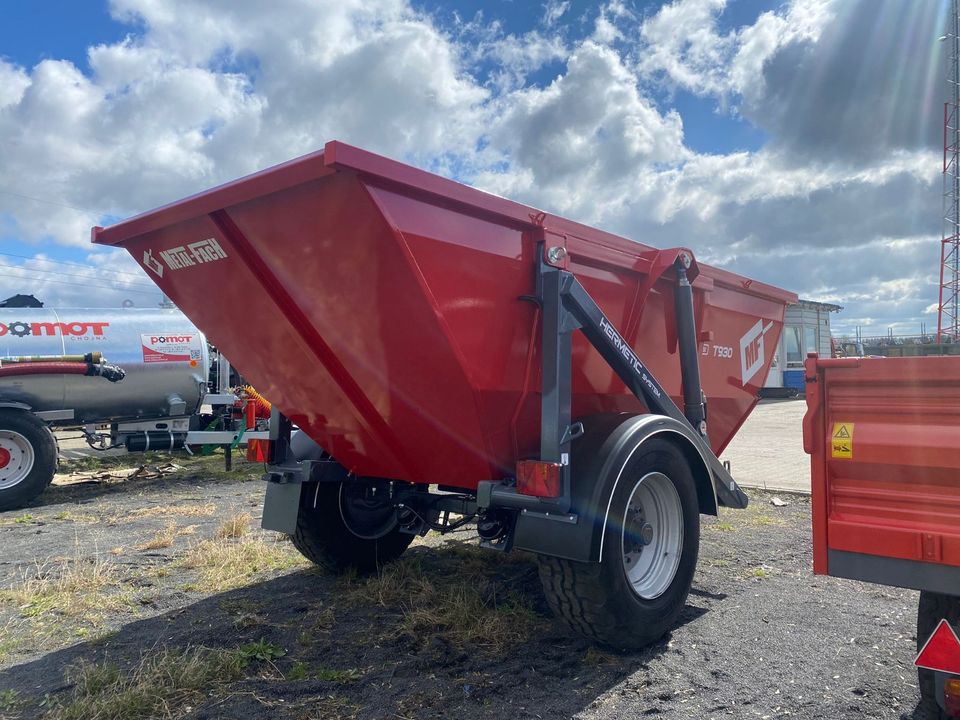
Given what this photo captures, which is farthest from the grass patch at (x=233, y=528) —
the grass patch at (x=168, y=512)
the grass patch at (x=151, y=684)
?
the grass patch at (x=151, y=684)

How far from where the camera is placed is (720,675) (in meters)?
3.52

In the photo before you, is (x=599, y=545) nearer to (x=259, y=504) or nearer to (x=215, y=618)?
(x=215, y=618)

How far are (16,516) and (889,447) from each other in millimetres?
8484

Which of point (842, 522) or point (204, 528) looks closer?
point (842, 522)

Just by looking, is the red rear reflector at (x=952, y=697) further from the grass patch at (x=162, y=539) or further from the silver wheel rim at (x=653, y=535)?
the grass patch at (x=162, y=539)

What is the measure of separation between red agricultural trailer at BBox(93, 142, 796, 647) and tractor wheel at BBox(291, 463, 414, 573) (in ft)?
0.33

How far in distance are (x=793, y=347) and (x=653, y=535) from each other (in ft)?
82.6

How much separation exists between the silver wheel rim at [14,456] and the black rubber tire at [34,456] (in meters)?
0.06

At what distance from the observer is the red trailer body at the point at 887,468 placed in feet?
8.43

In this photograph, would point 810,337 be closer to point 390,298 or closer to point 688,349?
point 688,349

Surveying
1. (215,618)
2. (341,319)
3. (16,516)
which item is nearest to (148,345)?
(16,516)

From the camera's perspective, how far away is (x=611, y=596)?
3.60 meters

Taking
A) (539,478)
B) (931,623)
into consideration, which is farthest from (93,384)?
(931,623)

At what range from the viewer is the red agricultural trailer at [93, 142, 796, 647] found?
3.18 metres
